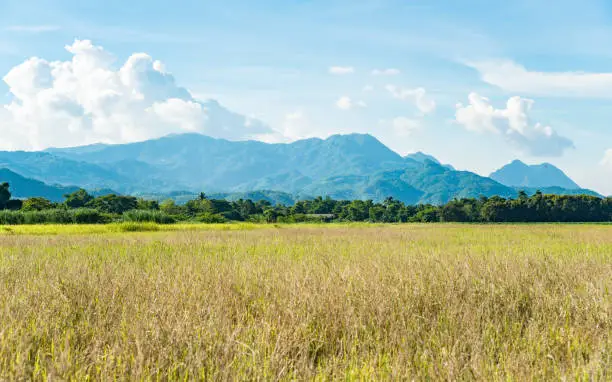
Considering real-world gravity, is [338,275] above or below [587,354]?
above

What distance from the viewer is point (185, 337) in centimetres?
411

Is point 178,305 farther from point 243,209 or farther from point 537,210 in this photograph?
point 243,209

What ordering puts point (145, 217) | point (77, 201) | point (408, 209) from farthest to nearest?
point (408, 209) → point (77, 201) → point (145, 217)

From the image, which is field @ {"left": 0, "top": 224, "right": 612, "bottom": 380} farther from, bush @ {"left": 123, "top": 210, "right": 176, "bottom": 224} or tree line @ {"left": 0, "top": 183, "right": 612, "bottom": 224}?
tree line @ {"left": 0, "top": 183, "right": 612, "bottom": 224}

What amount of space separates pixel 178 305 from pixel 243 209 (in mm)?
88957

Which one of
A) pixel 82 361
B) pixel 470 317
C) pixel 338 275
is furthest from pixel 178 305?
pixel 470 317

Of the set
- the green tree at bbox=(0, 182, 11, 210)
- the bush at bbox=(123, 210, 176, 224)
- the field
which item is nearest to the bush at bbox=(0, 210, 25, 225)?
the bush at bbox=(123, 210, 176, 224)

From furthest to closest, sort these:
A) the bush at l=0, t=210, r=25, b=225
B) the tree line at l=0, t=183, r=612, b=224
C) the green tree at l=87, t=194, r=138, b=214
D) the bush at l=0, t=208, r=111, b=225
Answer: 1. the tree line at l=0, t=183, r=612, b=224
2. the green tree at l=87, t=194, r=138, b=214
3. the bush at l=0, t=208, r=111, b=225
4. the bush at l=0, t=210, r=25, b=225

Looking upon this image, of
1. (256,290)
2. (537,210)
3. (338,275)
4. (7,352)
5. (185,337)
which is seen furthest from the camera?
(537,210)

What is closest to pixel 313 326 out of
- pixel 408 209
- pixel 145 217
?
pixel 145 217

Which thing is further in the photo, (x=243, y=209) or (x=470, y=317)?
(x=243, y=209)

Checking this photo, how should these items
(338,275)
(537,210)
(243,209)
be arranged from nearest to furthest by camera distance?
(338,275) → (537,210) → (243,209)

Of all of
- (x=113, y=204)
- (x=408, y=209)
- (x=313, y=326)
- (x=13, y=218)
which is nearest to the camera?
(x=313, y=326)

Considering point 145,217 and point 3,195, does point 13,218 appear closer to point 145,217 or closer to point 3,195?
point 145,217
